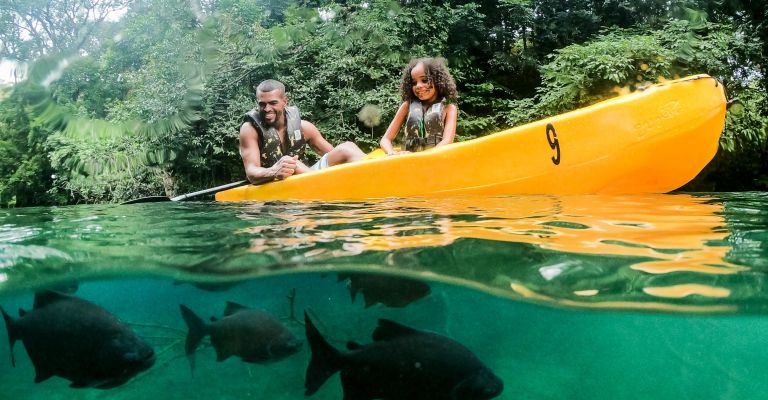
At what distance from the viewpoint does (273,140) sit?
563 cm

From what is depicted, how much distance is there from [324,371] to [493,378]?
0.58 meters

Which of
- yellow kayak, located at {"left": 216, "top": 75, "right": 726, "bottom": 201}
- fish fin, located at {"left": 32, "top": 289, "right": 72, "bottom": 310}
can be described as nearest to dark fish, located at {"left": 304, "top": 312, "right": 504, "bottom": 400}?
fish fin, located at {"left": 32, "top": 289, "right": 72, "bottom": 310}

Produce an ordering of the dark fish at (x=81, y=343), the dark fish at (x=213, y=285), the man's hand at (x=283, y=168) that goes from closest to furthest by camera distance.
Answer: the dark fish at (x=81, y=343) → the dark fish at (x=213, y=285) → the man's hand at (x=283, y=168)

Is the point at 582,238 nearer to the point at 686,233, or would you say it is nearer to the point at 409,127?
the point at 686,233

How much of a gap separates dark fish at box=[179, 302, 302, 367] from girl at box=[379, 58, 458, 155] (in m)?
3.76

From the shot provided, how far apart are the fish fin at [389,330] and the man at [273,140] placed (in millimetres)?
3571

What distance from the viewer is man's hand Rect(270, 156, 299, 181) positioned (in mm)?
5246

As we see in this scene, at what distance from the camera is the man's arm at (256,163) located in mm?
5258

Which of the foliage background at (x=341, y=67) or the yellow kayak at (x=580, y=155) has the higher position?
the foliage background at (x=341, y=67)

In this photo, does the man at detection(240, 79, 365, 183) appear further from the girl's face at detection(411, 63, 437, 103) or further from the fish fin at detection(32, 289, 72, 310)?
the fish fin at detection(32, 289, 72, 310)

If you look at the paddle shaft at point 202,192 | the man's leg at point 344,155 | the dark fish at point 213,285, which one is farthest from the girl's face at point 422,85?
the dark fish at point 213,285

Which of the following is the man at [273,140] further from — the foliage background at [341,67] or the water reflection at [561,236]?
the foliage background at [341,67]

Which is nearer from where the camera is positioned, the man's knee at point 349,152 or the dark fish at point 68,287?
the dark fish at point 68,287

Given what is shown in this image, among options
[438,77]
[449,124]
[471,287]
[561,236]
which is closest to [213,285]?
[471,287]
